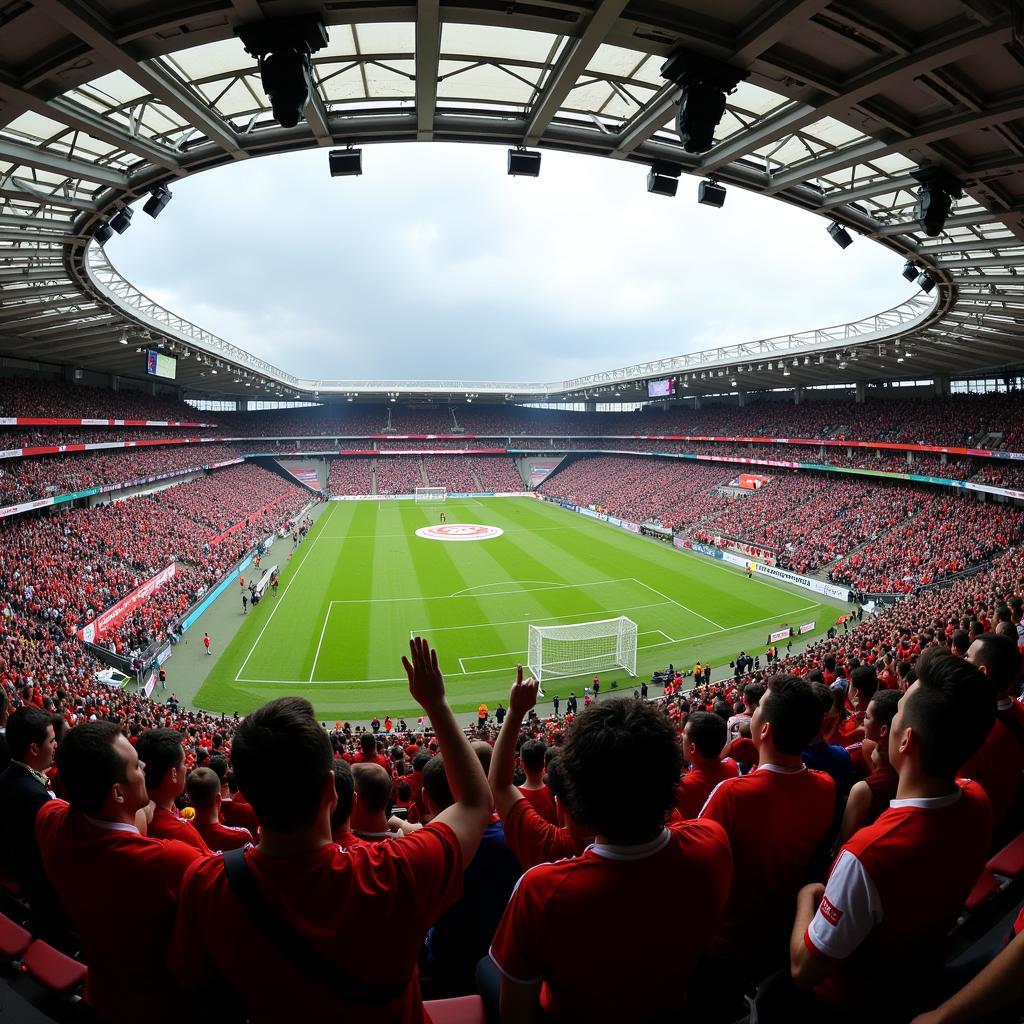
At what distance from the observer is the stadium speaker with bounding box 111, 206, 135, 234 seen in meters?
13.4

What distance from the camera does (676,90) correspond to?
25.2ft

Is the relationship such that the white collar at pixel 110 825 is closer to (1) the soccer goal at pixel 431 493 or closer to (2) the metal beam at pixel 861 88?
(2) the metal beam at pixel 861 88

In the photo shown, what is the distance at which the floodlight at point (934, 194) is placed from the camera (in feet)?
31.2

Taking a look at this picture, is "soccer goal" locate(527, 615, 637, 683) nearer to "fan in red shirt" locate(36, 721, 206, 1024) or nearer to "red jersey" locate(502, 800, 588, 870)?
"red jersey" locate(502, 800, 588, 870)

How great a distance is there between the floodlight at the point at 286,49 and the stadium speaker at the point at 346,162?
2566 millimetres

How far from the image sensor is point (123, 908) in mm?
2365

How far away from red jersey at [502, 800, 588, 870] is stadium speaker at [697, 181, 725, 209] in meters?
10.2

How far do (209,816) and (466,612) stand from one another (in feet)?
82.6

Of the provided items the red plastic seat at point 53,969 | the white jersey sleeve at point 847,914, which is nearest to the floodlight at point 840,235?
the white jersey sleeve at point 847,914

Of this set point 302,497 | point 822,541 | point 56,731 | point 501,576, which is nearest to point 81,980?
point 56,731

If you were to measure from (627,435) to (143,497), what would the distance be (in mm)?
54257

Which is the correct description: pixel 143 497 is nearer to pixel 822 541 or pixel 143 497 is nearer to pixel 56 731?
pixel 56 731

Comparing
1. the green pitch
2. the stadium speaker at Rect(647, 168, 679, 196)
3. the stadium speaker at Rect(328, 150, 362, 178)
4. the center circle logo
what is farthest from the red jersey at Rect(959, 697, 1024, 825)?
the center circle logo

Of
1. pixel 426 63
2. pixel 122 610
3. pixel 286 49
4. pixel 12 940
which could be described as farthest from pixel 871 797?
pixel 122 610
